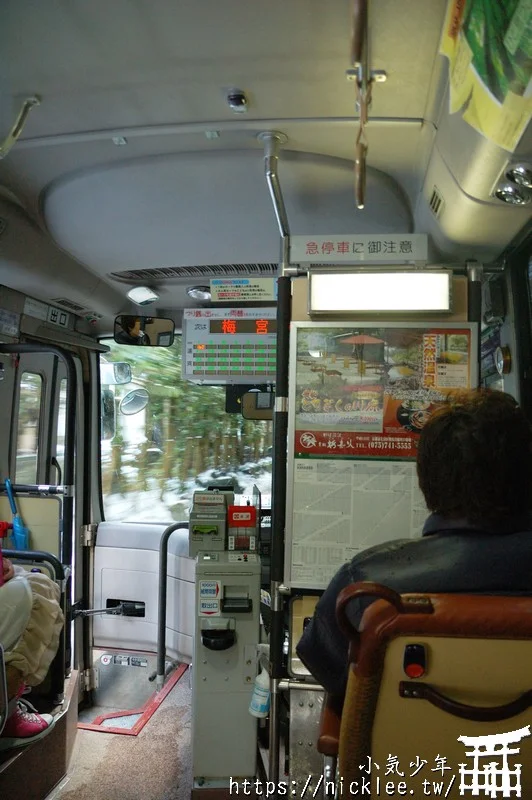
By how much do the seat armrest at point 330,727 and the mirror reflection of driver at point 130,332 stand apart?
3.31m

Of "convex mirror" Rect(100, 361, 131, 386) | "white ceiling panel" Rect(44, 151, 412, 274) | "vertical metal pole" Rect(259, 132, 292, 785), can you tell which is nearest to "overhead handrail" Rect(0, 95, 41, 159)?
"white ceiling panel" Rect(44, 151, 412, 274)

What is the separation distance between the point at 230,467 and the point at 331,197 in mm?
2427

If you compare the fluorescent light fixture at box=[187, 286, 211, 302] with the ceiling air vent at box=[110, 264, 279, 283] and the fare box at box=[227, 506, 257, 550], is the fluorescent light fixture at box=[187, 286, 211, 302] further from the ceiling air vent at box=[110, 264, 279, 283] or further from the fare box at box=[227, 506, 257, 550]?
the fare box at box=[227, 506, 257, 550]

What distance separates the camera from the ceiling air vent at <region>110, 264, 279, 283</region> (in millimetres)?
3494

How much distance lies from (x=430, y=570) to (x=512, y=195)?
1.11 m

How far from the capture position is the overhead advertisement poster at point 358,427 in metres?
1.98

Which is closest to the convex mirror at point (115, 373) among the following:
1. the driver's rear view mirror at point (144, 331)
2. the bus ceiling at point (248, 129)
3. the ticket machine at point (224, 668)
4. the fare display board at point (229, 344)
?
the driver's rear view mirror at point (144, 331)

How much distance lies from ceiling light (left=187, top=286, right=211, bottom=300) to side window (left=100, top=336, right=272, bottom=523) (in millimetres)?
677

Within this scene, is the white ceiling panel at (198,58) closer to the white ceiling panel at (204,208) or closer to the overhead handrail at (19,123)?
the overhead handrail at (19,123)

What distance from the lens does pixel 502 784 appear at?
1047mm

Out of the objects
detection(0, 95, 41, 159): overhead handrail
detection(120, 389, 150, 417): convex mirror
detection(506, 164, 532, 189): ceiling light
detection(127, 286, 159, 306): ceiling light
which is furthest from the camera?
detection(120, 389, 150, 417): convex mirror

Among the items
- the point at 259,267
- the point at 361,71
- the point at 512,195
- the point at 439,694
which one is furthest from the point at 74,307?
the point at 439,694

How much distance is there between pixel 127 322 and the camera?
4172 mm

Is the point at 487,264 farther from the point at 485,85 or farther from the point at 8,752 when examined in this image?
the point at 8,752
